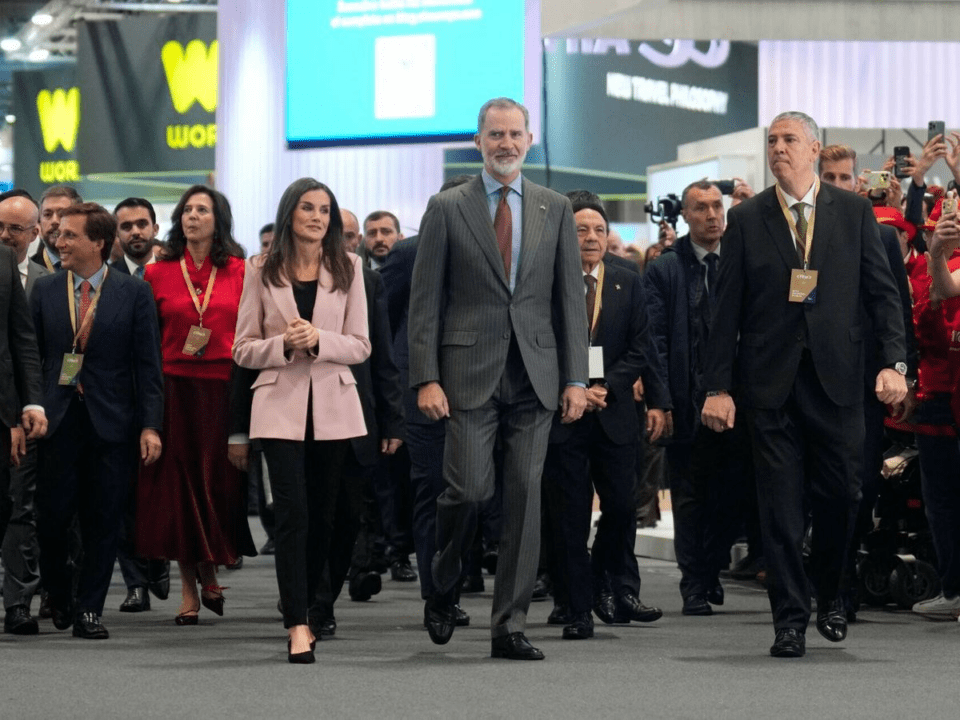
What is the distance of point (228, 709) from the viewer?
172 inches

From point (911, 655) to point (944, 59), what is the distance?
31.1 ft

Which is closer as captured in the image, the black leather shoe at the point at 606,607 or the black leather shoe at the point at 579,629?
the black leather shoe at the point at 579,629

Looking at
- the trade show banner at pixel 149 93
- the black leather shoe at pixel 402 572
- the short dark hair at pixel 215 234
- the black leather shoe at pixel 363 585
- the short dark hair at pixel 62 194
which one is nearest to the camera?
the short dark hair at pixel 215 234

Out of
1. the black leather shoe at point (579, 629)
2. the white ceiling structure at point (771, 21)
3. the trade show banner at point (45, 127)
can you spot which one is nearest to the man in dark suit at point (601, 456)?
Answer: the black leather shoe at point (579, 629)

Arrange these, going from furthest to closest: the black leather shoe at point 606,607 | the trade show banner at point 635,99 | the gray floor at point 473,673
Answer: the trade show banner at point 635,99 < the black leather shoe at point 606,607 < the gray floor at point 473,673

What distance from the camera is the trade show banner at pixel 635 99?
19.3m

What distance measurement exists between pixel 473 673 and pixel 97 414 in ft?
5.89

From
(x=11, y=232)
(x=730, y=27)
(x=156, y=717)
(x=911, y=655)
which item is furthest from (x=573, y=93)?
(x=156, y=717)

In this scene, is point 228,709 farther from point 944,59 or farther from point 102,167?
point 102,167

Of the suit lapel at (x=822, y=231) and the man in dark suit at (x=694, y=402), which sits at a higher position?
the suit lapel at (x=822, y=231)

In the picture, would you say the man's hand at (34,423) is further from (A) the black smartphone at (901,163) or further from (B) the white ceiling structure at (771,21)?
(B) the white ceiling structure at (771,21)

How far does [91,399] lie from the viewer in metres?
5.97

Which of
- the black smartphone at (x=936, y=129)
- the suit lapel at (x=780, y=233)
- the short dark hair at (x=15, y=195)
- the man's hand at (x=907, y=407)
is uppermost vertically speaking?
the black smartphone at (x=936, y=129)

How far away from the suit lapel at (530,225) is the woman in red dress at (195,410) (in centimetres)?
150
